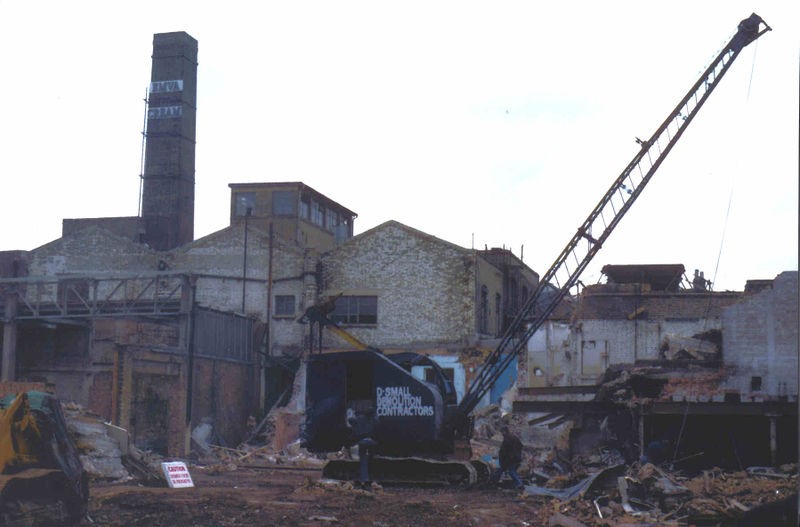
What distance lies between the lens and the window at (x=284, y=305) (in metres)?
41.4

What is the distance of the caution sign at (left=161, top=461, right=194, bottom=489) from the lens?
19.8 m

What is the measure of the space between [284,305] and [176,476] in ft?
71.2

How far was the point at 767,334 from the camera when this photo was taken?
32.0m

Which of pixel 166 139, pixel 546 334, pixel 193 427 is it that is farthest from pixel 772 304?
pixel 166 139

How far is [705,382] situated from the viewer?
26062 mm

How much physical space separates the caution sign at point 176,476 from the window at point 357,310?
20.8 m

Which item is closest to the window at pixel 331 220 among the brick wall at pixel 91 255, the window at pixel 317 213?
the window at pixel 317 213

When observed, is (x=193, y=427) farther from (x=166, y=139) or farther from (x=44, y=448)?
(x=44, y=448)

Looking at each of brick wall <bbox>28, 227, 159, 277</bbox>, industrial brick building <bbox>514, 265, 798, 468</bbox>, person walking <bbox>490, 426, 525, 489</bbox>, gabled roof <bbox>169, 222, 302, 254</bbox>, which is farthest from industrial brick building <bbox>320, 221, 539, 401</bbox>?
person walking <bbox>490, 426, 525, 489</bbox>

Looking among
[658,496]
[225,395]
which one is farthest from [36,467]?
[225,395]

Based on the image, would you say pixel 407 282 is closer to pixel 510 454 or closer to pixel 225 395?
pixel 225 395

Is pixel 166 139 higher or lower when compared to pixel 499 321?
higher

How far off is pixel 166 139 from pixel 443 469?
30526 mm

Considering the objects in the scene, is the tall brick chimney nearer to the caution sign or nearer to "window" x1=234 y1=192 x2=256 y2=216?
"window" x1=234 y1=192 x2=256 y2=216
